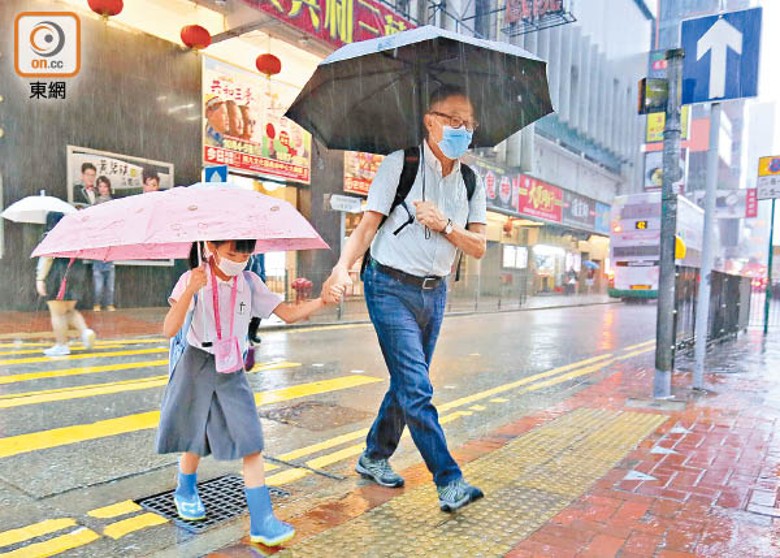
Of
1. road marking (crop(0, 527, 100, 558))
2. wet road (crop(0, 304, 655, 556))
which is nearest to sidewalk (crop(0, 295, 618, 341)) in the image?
wet road (crop(0, 304, 655, 556))

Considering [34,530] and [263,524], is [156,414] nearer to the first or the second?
[34,530]

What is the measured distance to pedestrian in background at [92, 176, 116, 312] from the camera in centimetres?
1285

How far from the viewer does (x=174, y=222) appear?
89.2 inches

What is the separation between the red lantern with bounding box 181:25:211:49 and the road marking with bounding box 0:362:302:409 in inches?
358

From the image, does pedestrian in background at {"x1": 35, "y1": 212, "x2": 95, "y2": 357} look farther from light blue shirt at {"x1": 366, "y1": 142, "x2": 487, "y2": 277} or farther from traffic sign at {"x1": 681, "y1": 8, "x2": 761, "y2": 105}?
traffic sign at {"x1": 681, "y1": 8, "x2": 761, "y2": 105}

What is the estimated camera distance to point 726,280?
11008 millimetres

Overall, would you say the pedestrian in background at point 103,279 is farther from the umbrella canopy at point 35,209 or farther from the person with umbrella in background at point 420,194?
the person with umbrella in background at point 420,194

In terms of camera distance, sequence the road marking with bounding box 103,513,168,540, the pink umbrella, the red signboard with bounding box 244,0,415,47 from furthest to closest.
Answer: the red signboard with bounding box 244,0,415,47 → the road marking with bounding box 103,513,168,540 → the pink umbrella

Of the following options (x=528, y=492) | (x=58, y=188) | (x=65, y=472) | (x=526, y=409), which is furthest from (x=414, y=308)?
(x=58, y=188)

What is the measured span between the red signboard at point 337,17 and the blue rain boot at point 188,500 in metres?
11.6

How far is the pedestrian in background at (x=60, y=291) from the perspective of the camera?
286 inches

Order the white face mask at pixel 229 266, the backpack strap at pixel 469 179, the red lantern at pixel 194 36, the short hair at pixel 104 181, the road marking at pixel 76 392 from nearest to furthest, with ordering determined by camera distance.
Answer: the white face mask at pixel 229 266
the backpack strap at pixel 469 179
the road marking at pixel 76 392
the short hair at pixel 104 181
the red lantern at pixel 194 36

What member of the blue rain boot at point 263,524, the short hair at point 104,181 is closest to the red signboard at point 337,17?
the short hair at point 104,181

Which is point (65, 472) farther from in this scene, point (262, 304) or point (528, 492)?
point (528, 492)
